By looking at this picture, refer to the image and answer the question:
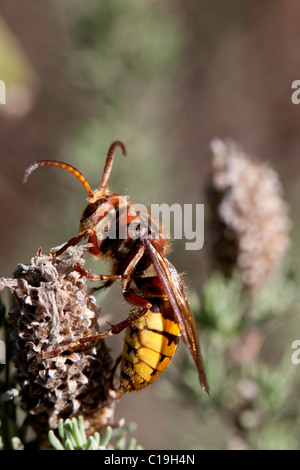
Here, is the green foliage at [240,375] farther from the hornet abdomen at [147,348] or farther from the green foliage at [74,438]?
the green foliage at [74,438]

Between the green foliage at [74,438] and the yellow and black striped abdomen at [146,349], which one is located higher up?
the yellow and black striped abdomen at [146,349]

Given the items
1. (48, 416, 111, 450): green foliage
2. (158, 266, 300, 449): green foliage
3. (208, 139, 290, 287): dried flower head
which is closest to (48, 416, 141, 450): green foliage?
(48, 416, 111, 450): green foliage

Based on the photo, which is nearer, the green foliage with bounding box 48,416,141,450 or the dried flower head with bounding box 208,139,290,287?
the green foliage with bounding box 48,416,141,450

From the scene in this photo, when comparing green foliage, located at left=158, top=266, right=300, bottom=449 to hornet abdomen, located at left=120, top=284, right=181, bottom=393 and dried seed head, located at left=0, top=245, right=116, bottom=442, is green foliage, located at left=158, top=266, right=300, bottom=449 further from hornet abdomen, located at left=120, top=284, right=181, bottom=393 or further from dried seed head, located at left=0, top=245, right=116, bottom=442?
dried seed head, located at left=0, top=245, right=116, bottom=442

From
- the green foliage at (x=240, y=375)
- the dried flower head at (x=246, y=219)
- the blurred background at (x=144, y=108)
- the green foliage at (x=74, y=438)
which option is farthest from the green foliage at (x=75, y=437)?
the dried flower head at (x=246, y=219)

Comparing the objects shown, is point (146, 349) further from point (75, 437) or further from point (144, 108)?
point (144, 108)
